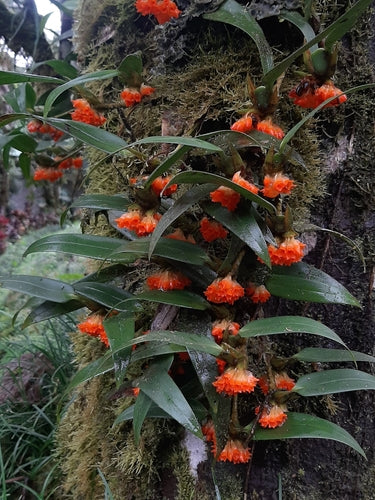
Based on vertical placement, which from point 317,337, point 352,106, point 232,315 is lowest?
point 317,337

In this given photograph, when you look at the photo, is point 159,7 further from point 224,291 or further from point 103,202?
point 224,291

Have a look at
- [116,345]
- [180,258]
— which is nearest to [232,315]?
[180,258]

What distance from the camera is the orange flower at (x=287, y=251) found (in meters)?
0.94

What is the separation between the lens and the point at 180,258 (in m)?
1.02

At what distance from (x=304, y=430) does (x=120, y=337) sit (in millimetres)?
445

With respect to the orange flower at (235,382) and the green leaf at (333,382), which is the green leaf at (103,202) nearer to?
the orange flower at (235,382)

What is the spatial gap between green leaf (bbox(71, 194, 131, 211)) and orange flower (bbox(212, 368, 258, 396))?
20.0 inches

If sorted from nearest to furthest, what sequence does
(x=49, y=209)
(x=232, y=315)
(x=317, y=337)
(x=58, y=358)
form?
1. (x=232, y=315)
2. (x=317, y=337)
3. (x=58, y=358)
4. (x=49, y=209)

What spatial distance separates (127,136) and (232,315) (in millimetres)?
803

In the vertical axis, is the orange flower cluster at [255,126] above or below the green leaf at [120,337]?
above

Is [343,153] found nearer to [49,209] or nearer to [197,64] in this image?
[197,64]

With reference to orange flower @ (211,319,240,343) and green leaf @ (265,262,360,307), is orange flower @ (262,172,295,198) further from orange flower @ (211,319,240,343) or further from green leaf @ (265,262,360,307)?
orange flower @ (211,319,240,343)

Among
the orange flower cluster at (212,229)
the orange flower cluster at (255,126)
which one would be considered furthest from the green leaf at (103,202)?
the orange flower cluster at (255,126)

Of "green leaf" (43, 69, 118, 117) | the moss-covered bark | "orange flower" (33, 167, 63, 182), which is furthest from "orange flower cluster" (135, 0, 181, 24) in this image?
"orange flower" (33, 167, 63, 182)
